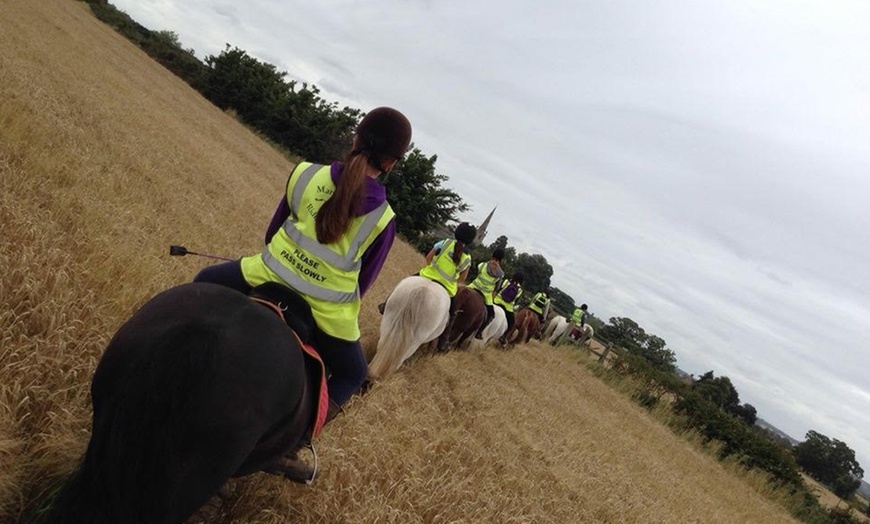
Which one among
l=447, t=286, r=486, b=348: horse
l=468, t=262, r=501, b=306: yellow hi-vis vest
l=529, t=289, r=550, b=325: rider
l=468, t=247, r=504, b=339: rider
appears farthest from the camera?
l=529, t=289, r=550, b=325: rider

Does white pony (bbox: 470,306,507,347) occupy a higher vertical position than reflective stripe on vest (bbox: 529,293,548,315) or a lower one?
lower

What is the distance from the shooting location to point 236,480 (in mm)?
2500

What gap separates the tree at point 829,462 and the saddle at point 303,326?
49.0m

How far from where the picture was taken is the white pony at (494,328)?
9.66 meters

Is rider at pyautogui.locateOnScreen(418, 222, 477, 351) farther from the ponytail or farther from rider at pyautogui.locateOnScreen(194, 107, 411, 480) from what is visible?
the ponytail

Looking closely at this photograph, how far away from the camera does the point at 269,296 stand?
2100 mm

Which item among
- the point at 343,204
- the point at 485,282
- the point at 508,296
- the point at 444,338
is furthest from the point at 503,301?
the point at 343,204

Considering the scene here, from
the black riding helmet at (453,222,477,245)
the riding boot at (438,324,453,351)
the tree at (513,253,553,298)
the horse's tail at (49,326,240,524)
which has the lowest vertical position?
the riding boot at (438,324,453,351)

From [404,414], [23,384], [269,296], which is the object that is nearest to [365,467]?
[404,414]

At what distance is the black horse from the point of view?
143 cm

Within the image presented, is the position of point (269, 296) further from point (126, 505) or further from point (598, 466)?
point (598, 466)

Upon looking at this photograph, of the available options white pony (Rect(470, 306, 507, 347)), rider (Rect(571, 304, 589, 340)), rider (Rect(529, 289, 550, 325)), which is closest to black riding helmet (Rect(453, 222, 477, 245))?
white pony (Rect(470, 306, 507, 347))

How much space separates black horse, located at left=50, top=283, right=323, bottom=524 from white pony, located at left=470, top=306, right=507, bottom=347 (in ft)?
25.8

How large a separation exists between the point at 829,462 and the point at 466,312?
160 ft
